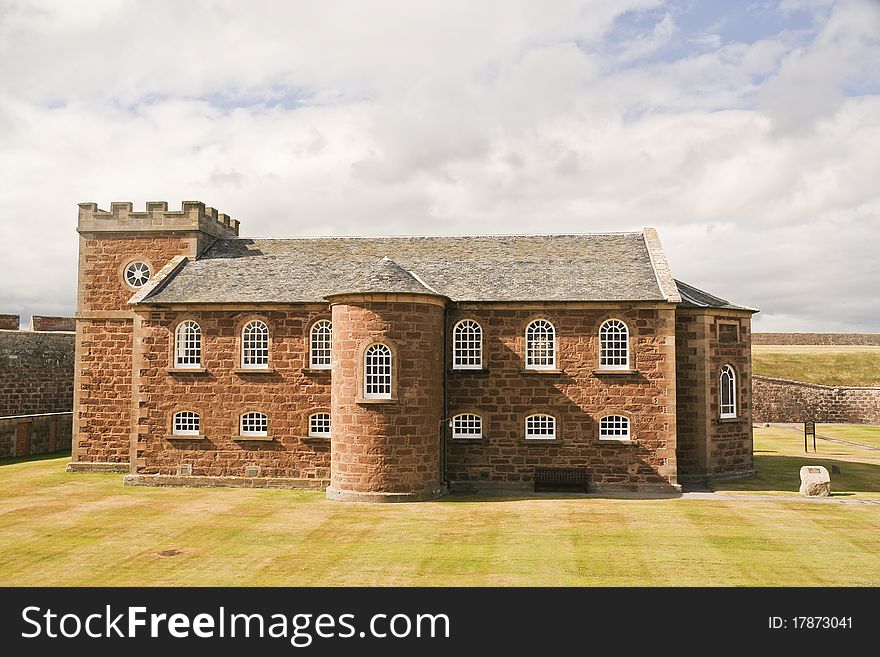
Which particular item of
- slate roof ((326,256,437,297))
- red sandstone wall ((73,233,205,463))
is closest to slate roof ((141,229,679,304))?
slate roof ((326,256,437,297))

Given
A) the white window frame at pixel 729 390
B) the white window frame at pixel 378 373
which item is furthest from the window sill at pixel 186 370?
the white window frame at pixel 729 390

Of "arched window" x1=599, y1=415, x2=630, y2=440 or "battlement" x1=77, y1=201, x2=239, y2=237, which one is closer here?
"arched window" x1=599, y1=415, x2=630, y2=440

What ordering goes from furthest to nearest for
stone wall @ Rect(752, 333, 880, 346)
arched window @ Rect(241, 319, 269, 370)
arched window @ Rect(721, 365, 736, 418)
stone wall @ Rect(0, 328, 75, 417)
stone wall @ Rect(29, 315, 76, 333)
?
stone wall @ Rect(752, 333, 880, 346), stone wall @ Rect(29, 315, 76, 333), stone wall @ Rect(0, 328, 75, 417), arched window @ Rect(721, 365, 736, 418), arched window @ Rect(241, 319, 269, 370)

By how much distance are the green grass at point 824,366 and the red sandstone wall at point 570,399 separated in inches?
1653

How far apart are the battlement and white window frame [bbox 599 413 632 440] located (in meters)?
18.7

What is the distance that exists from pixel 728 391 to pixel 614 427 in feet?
20.6

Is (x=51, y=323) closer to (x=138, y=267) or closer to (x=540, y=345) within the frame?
(x=138, y=267)

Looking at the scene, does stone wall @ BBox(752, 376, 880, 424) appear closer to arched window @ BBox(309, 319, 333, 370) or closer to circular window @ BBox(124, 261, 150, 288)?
arched window @ BBox(309, 319, 333, 370)

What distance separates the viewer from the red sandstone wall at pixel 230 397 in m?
27.7

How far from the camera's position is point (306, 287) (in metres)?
28.7

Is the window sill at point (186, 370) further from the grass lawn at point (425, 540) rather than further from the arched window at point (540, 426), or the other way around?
the arched window at point (540, 426)

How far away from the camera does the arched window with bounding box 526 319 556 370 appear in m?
27.0

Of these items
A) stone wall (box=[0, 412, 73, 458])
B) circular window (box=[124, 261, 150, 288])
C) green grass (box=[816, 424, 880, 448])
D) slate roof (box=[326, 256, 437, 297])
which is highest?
circular window (box=[124, 261, 150, 288])
